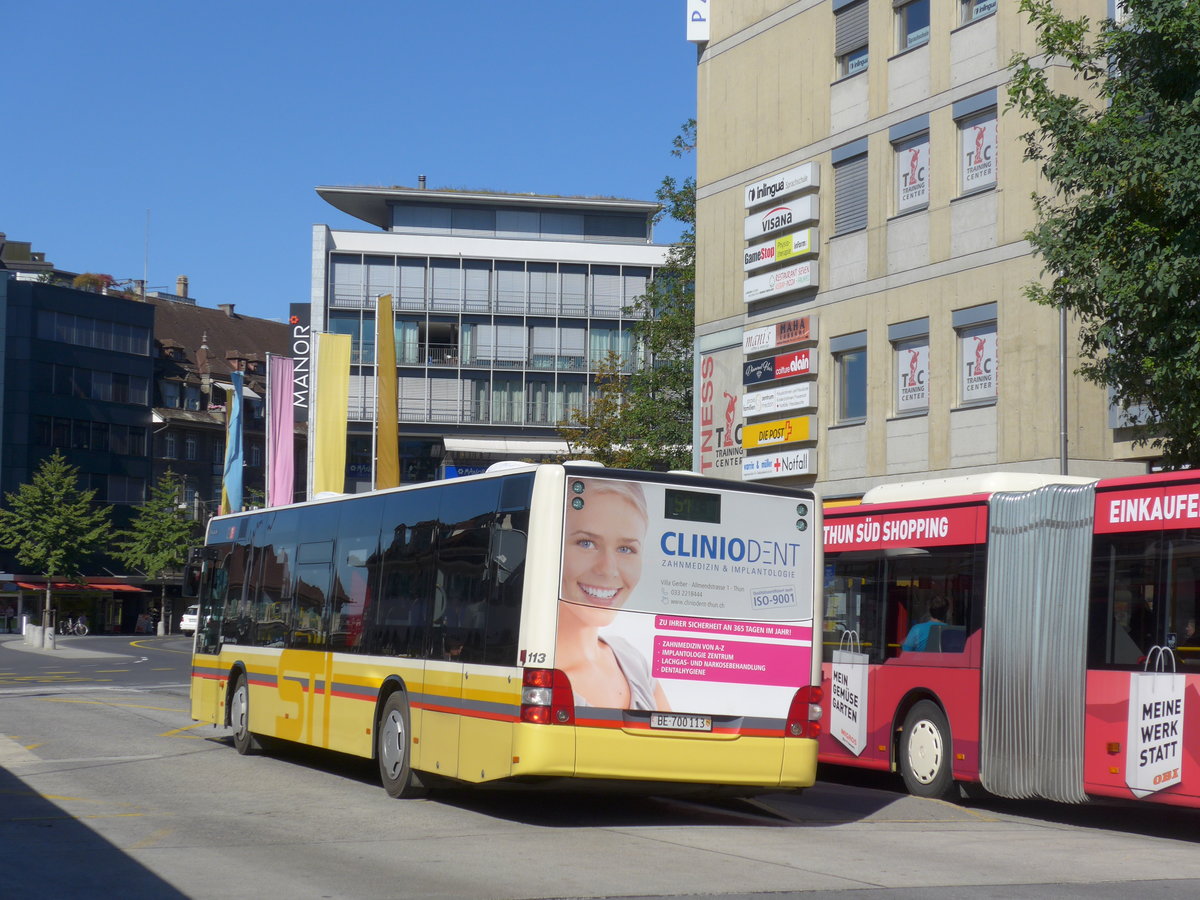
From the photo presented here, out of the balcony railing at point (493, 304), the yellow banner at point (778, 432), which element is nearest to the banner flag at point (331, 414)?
the yellow banner at point (778, 432)

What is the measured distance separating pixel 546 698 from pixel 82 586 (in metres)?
83.8

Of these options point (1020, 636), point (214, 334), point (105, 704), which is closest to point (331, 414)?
point (105, 704)

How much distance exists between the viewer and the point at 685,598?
12883 millimetres

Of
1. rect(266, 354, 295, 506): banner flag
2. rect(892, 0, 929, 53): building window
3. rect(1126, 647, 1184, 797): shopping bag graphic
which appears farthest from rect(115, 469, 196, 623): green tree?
rect(1126, 647, 1184, 797): shopping bag graphic

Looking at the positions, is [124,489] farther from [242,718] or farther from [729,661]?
[729,661]

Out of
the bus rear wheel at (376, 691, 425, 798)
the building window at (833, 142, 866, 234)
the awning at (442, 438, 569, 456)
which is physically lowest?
the bus rear wheel at (376, 691, 425, 798)

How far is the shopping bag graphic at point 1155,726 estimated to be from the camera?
12914mm

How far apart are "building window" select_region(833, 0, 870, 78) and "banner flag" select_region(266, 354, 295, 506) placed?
2059 cm

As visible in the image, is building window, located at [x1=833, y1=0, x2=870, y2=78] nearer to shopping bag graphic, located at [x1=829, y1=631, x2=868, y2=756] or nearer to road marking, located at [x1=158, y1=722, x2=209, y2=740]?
shopping bag graphic, located at [x1=829, y1=631, x2=868, y2=756]

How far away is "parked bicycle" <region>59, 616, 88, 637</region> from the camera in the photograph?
301ft

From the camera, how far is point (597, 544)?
12.6 m

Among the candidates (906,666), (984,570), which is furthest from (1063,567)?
(906,666)

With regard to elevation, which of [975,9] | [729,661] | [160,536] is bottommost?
[729,661]

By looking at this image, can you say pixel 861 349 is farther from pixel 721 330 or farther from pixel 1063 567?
pixel 1063 567
